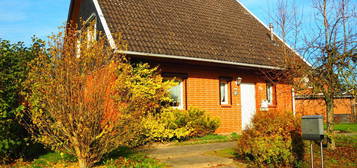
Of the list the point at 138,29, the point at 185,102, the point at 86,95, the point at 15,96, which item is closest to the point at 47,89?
the point at 86,95

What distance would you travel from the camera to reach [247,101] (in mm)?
14984

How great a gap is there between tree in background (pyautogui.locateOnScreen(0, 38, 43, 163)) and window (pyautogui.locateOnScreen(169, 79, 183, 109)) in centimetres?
559

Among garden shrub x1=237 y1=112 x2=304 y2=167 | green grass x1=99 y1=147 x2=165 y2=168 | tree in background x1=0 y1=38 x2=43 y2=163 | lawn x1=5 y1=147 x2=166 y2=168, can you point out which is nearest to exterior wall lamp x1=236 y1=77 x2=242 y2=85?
garden shrub x1=237 y1=112 x2=304 y2=167

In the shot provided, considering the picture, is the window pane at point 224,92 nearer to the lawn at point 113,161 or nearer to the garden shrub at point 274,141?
the lawn at point 113,161

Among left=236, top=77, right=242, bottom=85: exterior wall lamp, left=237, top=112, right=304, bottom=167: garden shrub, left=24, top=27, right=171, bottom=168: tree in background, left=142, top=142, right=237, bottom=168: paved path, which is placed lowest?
left=142, top=142, right=237, bottom=168: paved path

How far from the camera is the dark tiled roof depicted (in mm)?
11789

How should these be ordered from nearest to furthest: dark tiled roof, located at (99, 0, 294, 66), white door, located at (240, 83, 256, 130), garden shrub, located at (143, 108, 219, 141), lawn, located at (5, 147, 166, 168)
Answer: lawn, located at (5, 147, 166, 168) < garden shrub, located at (143, 108, 219, 141) < dark tiled roof, located at (99, 0, 294, 66) < white door, located at (240, 83, 256, 130)

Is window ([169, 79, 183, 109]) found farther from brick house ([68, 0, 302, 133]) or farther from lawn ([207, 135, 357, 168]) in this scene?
lawn ([207, 135, 357, 168])

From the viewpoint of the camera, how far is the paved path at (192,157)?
279 inches

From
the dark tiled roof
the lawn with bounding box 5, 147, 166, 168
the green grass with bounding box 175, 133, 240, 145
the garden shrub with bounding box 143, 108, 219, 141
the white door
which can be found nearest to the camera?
the lawn with bounding box 5, 147, 166, 168

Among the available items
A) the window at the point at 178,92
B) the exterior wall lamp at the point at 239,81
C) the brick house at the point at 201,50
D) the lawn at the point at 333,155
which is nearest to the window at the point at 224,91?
the brick house at the point at 201,50

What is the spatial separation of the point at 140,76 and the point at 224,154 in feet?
12.7

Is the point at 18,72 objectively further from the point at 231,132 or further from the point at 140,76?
the point at 231,132

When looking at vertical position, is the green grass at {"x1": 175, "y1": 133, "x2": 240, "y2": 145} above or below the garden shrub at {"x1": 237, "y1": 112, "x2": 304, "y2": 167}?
below
